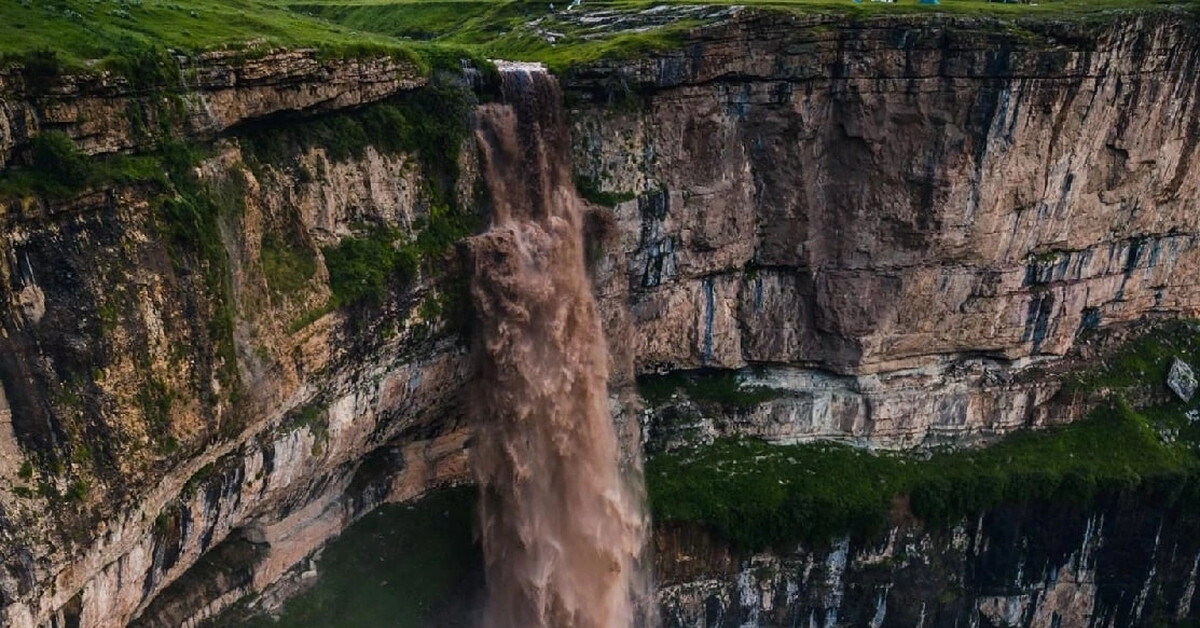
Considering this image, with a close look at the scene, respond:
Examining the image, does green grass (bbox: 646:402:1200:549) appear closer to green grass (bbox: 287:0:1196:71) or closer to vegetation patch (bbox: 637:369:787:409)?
vegetation patch (bbox: 637:369:787:409)

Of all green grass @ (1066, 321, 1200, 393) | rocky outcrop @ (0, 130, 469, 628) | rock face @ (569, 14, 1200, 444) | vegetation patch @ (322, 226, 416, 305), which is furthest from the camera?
green grass @ (1066, 321, 1200, 393)

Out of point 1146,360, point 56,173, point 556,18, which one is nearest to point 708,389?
point 556,18

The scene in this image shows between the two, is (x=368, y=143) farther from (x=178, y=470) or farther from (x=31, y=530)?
(x=31, y=530)

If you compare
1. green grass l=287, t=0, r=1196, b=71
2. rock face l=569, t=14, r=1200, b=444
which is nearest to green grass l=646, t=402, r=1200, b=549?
rock face l=569, t=14, r=1200, b=444

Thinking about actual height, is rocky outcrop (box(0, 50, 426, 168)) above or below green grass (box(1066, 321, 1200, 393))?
above

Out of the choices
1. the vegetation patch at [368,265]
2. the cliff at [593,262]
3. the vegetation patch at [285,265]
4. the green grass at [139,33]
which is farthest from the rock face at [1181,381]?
the vegetation patch at [285,265]

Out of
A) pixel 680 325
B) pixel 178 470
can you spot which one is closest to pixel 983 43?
pixel 680 325

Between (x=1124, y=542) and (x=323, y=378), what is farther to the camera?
(x=1124, y=542)
